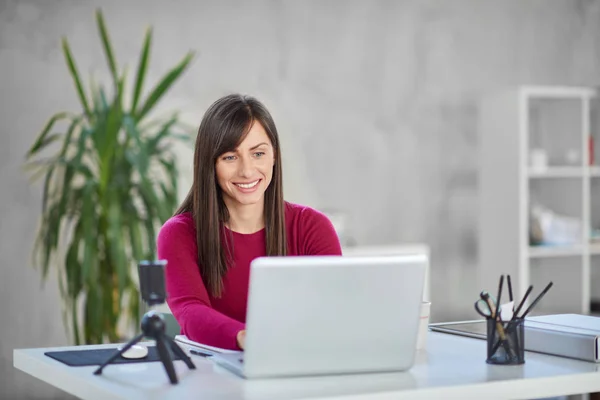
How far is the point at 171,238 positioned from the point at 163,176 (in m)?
2.75

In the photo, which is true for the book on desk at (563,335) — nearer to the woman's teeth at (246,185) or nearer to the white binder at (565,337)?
the white binder at (565,337)

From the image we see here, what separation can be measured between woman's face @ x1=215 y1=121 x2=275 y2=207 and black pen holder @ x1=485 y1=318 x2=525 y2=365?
0.76 meters

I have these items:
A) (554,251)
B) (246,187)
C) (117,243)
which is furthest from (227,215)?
(554,251)

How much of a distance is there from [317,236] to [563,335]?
80 cm

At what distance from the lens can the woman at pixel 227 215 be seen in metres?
2.38

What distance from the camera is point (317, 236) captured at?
8.62 feet

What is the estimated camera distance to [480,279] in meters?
6.00

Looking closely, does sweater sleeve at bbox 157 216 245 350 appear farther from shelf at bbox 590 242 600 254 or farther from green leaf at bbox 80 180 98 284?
shelf at bbox 590 242 600 254

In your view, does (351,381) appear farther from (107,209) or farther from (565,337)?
(107,209)

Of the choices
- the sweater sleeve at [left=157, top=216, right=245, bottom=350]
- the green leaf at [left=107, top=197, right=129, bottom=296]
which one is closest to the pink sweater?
the sweater sleeve at [left=157, top=216, right=245, bottom=350]

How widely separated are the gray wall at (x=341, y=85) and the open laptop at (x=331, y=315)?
10.8ft

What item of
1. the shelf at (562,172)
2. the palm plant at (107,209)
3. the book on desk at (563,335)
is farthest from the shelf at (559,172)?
the book on desk at (563,335)

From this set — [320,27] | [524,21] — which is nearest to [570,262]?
[524,21]

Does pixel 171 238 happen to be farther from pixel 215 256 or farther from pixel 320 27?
pixel 320 27
